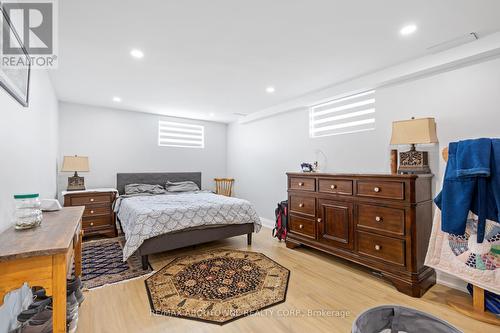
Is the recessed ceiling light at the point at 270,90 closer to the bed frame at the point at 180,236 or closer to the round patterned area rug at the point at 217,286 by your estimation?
the bed frame at the point at 180,236

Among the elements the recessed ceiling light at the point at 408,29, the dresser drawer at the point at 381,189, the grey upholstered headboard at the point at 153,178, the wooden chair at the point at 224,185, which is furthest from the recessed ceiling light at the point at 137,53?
the wooden chair at the point at 224,185

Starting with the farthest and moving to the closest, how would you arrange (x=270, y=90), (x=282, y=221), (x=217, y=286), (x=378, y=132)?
(x=282, y=221)
(x=270, y=90)
(x=378, y=132)
(x=217, y=286)

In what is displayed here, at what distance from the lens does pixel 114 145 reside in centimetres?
471

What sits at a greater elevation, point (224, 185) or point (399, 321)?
point (224, 185)

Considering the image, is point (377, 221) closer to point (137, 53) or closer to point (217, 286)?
point (217, 286)

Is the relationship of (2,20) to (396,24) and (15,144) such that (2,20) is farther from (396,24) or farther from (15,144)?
(396,24)

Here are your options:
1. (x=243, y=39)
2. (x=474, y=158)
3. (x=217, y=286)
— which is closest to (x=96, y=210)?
(x=217, y=286)

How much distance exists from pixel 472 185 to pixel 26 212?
3.20 meters

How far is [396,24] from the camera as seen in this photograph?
2.01 m

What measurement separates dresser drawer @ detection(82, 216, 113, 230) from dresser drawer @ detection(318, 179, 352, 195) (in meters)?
3.50

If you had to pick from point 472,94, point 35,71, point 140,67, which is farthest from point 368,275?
point 35,71

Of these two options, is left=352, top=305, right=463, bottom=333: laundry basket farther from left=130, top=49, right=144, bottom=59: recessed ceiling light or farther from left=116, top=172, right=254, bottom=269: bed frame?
left=130, top=49, right=144, bottom=59: recessed ceiling light

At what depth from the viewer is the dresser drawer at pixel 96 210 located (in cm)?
393

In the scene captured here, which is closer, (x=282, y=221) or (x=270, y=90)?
(x=270, y=90)
